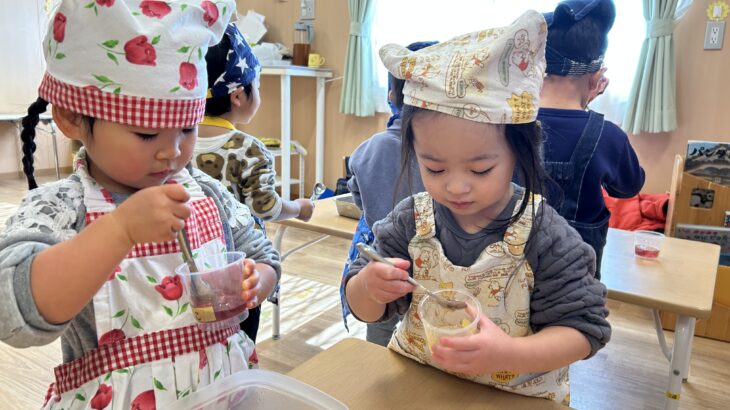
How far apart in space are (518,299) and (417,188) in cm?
73

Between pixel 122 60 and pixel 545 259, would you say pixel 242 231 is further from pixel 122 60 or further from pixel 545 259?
pixel 545 259

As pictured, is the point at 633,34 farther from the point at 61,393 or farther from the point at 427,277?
the point at 61,393

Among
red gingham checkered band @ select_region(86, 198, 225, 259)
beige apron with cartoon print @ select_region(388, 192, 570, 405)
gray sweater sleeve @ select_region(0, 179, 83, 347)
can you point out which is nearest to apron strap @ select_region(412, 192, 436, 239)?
beige apron with cartoon print @ select_region(388, 192, 570, 405)

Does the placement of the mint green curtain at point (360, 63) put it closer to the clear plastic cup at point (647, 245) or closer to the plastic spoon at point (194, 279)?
the clear plastic cup at point (647, 245)

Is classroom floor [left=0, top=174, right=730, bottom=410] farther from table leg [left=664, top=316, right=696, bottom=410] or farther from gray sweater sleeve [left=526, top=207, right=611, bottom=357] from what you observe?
gray sweater sleeve [left=526, top=207, right=611, bottom=357]

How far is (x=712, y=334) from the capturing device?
2.74m

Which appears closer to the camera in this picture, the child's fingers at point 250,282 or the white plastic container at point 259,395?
the white plastic container at point 259,395

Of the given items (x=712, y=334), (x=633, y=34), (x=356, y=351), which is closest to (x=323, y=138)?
(x=633, y=34)

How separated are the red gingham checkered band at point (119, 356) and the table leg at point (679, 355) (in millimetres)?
1240

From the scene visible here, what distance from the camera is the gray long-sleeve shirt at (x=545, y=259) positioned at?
2.70 ft

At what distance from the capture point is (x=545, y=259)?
2.82 feet

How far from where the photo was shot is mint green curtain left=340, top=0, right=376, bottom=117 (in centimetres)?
457

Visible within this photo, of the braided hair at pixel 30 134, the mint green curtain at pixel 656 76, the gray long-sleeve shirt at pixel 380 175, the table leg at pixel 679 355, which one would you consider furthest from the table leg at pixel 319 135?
the braided hair at pixel 30 134

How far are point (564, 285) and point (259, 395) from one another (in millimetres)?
493
